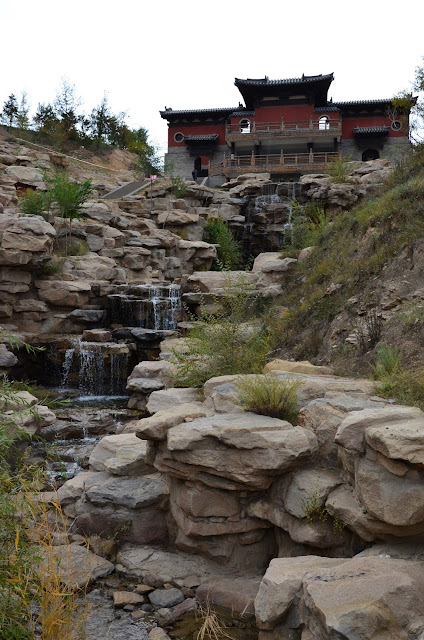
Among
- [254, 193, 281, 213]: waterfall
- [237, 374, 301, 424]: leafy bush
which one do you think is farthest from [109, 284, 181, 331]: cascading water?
[237, 374, 301, 424]: leafy bush

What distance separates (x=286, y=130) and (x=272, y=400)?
92.9 feet

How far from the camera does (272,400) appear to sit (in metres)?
4.88

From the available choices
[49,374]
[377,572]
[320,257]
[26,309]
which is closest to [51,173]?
[26,309]

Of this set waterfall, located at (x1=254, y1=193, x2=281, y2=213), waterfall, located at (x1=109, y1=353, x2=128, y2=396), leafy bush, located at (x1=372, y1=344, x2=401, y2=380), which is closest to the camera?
leafy bush, located at (x1=372, y1=344, x2=401, y2=380)

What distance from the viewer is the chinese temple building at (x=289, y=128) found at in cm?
3028

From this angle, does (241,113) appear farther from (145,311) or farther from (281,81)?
(145,311)

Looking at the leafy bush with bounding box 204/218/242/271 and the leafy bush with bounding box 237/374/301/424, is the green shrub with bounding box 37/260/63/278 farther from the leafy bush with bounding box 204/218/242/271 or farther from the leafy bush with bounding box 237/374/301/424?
the leafy bush with bounding box 237/374/301/424

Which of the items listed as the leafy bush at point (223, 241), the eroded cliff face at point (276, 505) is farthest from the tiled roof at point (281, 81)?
the eroded cliff face at point (276, 505)

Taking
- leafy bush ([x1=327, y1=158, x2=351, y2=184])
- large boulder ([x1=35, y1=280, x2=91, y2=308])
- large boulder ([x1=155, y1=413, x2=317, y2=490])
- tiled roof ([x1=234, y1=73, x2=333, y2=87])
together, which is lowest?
large boulder ([x1=155, y1=413, x2=317, y2=490])

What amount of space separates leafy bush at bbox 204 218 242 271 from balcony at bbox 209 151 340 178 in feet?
29.2

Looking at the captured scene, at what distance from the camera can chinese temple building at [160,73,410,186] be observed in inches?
1192

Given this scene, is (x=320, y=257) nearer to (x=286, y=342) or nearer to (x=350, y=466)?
(x=286, y=342)

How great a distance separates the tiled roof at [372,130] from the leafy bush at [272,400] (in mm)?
29575

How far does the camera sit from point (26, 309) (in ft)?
43.4
